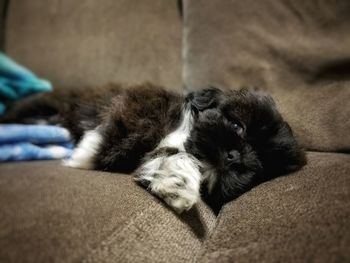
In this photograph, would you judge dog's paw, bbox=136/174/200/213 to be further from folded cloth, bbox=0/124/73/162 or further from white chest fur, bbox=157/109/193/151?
folded cloth, bbox=0/124/73/162

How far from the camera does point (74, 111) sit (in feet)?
6.72

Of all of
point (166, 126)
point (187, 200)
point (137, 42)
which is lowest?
point (187, 200)

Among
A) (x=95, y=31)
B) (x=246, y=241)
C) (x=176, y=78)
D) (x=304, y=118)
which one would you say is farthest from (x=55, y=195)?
(x=95, y=31)

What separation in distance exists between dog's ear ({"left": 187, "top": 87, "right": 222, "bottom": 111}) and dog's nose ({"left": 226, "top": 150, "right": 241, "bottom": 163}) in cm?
27

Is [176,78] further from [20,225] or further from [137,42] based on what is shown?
[20,225]

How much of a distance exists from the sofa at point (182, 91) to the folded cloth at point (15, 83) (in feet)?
0.52

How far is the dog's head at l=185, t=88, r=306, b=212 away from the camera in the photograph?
56.5 inches

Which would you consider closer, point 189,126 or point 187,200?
point 187,200

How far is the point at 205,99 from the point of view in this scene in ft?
5.41

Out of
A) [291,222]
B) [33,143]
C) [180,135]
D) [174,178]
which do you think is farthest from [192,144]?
[33,143]

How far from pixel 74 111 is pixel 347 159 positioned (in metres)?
1.39

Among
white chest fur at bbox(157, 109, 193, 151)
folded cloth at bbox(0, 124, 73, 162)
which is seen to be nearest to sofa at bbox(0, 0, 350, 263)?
folded cloth at bbox(0, 124, 73, 162)

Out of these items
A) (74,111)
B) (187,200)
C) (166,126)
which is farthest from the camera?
(74,111)

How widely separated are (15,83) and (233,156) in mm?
1578
